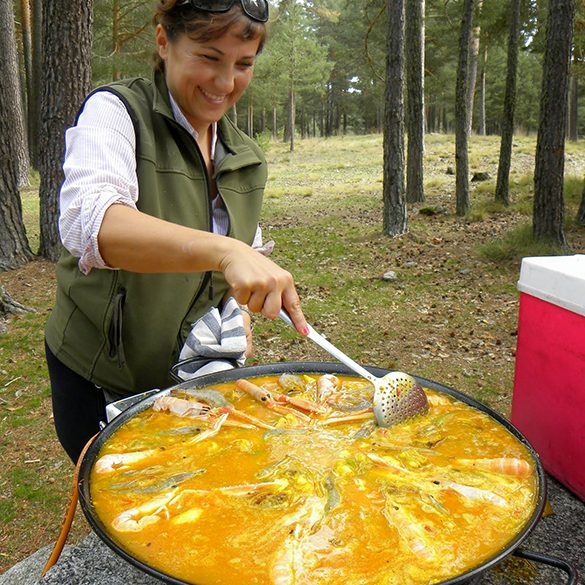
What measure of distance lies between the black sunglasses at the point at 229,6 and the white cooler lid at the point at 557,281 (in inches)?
41.9

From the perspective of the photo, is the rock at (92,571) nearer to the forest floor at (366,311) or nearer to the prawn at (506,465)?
the prawn at (506,465)

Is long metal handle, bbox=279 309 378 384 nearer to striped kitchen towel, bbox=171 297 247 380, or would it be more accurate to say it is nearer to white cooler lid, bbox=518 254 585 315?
striped kitchen towel, bbox=171 297 247 380

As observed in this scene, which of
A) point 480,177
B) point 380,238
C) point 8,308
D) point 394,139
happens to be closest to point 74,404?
point 8,308

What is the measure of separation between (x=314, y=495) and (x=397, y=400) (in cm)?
46

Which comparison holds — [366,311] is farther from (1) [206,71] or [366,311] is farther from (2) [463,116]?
(2) [463,116]

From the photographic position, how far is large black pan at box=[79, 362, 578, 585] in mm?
1077

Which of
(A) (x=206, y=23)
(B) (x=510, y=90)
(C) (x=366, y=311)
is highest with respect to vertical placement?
(B) (x=510, y=90)

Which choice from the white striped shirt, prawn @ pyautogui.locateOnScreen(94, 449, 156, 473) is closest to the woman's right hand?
the white striped shirt

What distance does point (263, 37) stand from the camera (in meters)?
1.79

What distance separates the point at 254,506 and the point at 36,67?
18.4 metres

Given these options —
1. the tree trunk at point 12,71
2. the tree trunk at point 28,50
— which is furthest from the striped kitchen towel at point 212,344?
the tree trunk at point 28,50

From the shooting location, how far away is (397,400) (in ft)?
5.75

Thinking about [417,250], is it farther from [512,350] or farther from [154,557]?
[154,557]

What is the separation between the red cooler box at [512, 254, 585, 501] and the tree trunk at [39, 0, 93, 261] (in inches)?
228
